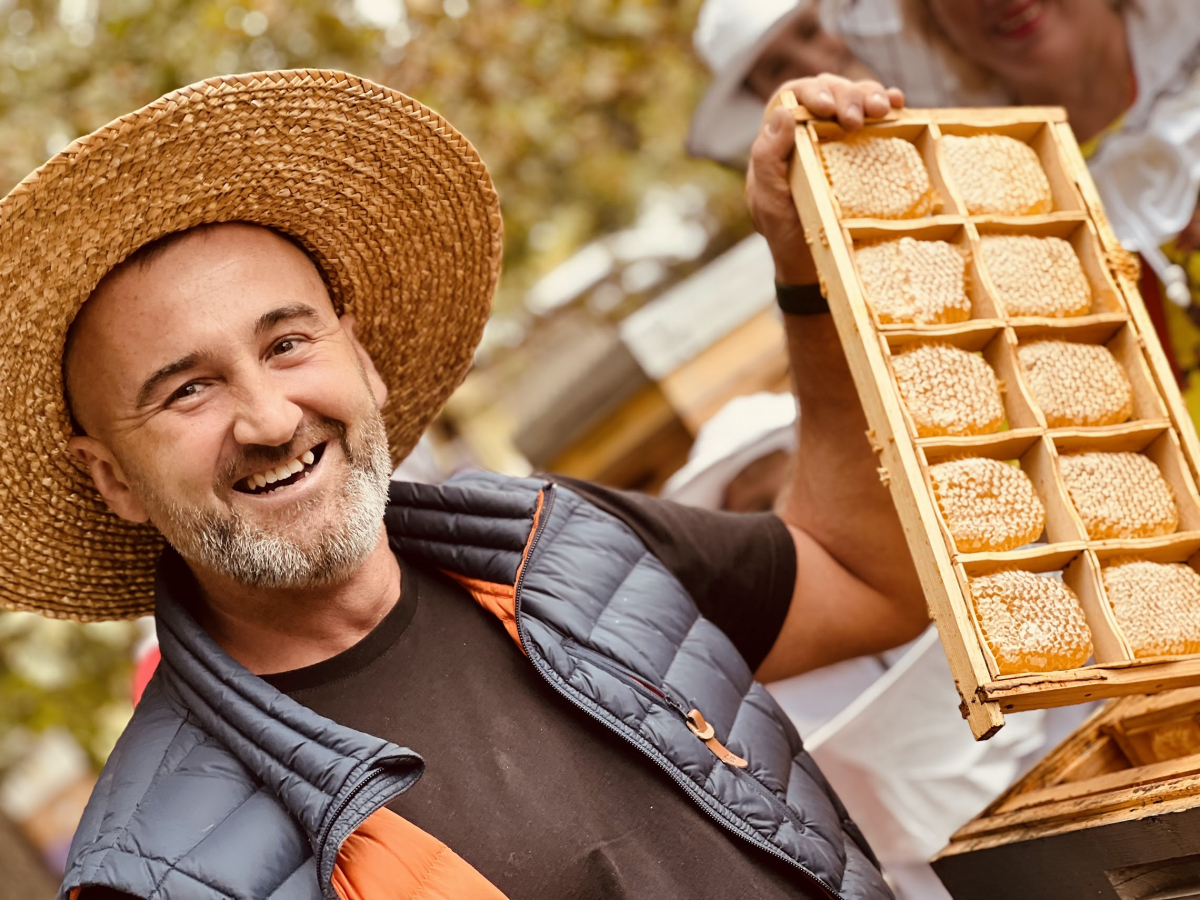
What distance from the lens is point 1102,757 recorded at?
178cm

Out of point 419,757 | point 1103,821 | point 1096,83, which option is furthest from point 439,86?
point 1103,821

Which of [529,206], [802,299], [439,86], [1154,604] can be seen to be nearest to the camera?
[1154,604]

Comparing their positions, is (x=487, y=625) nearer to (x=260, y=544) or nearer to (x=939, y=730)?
(x=260, y=544)

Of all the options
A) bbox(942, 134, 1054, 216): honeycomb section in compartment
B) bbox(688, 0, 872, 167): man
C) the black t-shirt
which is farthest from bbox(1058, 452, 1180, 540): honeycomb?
bbox(688, 0, 872, 167): man

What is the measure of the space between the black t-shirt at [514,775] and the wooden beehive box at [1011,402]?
48cm

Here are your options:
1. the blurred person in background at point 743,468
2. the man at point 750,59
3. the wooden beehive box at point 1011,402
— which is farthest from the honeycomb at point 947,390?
the man at point 750,59

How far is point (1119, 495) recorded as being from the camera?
163cm

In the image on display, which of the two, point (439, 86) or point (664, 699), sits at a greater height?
point (439, 86)

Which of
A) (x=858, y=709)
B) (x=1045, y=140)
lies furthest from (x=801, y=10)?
(x=858, y=709)

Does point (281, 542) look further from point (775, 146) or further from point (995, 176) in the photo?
point (995, 176)

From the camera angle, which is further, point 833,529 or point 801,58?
point 801,58

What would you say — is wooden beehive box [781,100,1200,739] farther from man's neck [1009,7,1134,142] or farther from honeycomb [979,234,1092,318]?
man's neck [1009,7,1134,142]

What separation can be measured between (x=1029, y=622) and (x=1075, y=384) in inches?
16.7

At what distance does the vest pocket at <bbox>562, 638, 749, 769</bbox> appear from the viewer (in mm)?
1723
